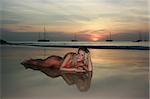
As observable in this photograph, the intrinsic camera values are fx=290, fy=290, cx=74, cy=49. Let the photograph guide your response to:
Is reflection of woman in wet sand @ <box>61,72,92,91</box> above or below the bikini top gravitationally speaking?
below

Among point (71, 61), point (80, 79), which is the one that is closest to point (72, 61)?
point (71, 61)

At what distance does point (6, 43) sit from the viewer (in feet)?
6.88

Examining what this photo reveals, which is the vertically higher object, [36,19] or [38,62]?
[36,19]

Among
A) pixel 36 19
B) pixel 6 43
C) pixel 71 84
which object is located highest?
pixel 36 19

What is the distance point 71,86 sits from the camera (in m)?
2.11

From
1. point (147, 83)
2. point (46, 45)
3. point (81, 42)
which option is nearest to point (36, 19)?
point (46, 45)

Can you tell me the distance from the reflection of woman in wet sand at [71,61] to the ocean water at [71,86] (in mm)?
32

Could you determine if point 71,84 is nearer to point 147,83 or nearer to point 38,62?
point 38,62

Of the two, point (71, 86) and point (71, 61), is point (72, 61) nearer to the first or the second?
point (71, 61)

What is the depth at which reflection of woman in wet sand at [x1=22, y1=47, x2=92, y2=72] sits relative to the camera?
2098mm

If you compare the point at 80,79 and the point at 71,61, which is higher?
the point at 71,61

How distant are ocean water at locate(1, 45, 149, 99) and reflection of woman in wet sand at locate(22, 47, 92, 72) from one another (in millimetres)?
32

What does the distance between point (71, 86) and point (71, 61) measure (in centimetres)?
18

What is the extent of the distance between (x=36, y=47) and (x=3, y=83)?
0.35 m
